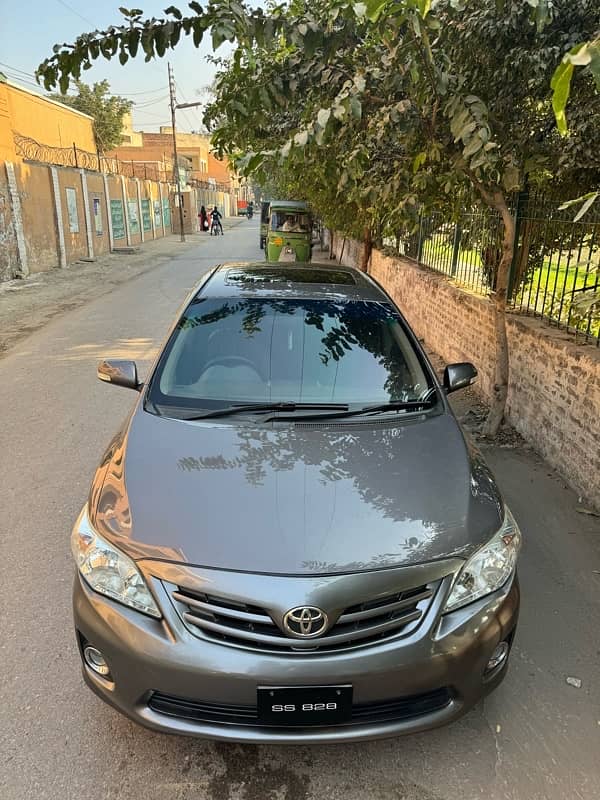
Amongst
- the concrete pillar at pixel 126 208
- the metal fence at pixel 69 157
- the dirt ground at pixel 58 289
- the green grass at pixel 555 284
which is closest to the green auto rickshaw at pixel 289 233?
the dirt ground at pixel 58 289

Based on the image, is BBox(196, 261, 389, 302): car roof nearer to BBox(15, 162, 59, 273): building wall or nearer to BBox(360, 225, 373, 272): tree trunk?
BBox(360, 225, 373, 272): tree trunk

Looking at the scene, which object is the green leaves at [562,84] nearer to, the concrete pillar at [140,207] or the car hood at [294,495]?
the car hood at [294,495]

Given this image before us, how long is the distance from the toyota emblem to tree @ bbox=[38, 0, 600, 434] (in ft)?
7.87

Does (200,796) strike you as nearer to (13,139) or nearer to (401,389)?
(401,389)

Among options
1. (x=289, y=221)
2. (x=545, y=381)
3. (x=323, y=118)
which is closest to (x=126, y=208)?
(x=289, y=221)

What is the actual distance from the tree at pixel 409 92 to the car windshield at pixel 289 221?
13349 millimetres

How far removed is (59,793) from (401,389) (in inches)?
88.6

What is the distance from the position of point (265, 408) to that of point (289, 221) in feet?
54.9

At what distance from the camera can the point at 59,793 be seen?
6.95ft

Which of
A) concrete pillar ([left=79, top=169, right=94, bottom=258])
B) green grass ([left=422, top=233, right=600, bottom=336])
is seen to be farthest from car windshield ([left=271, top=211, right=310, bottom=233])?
green grass ([left=422, top=233, right=600, bottom=336])

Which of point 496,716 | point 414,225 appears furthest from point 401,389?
point 414,225

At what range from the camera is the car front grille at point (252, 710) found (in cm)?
195

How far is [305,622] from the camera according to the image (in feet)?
6.21

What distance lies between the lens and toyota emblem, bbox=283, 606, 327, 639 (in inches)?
74.3
